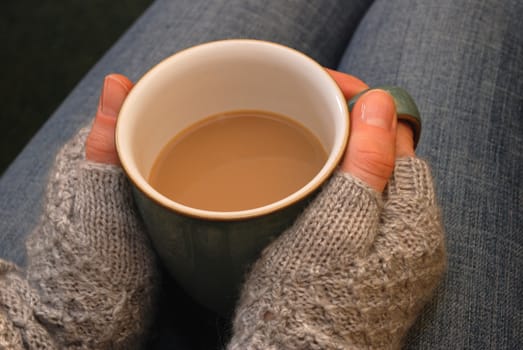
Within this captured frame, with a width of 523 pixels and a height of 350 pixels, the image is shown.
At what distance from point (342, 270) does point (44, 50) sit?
133cm

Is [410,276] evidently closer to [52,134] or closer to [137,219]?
[137,219]

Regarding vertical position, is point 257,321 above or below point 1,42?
above

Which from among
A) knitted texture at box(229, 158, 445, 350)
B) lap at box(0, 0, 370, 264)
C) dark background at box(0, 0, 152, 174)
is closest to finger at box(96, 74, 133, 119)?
knitted texture at box(229, 158, 445, 350)

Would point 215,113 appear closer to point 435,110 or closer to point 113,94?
point 113,94

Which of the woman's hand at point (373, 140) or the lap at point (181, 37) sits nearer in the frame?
the woman's hand at point (373, 140)

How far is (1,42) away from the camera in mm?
1541

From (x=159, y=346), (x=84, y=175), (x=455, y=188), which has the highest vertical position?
(x=84, y=175)

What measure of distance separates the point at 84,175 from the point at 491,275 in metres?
0.45

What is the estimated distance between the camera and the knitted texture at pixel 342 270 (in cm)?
44

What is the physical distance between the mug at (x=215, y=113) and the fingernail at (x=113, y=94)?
3cm

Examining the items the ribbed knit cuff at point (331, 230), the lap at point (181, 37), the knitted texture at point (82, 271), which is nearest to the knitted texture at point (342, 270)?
the ribbed knit cuff at point (331, 230)

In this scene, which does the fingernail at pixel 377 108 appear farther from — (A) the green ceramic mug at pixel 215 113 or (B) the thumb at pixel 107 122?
(B) the thumb at pixel 107 122

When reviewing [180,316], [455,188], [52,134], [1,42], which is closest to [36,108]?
[1,42]

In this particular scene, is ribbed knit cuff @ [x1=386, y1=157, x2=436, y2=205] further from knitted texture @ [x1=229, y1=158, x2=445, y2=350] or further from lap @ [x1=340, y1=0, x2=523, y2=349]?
lap @ [x1=340, y1=0, x2=523, y2=349]
